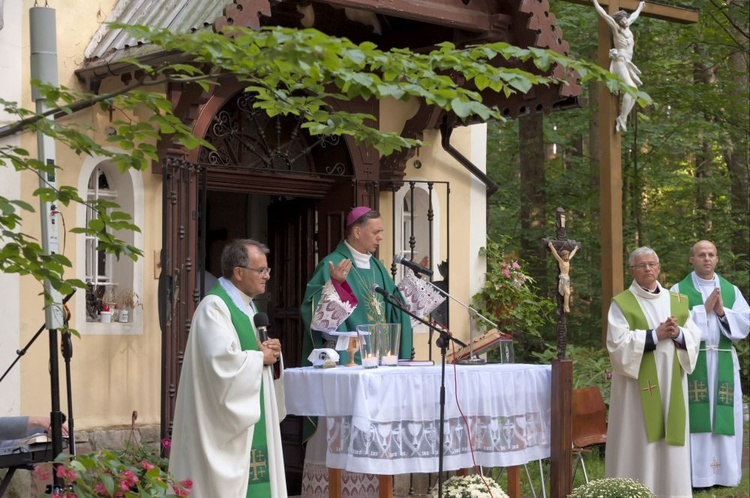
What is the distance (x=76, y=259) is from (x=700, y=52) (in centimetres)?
1323

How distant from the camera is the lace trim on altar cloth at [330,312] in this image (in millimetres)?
8797

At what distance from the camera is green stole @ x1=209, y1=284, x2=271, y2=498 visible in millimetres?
7035

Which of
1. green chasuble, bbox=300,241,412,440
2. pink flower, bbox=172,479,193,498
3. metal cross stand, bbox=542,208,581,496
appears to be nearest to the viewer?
pink flower, bbox=172,479,193,498

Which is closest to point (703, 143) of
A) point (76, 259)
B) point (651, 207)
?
point (651, 207)

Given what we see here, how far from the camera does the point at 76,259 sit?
8.95 meters

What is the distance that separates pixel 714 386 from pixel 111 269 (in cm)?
541

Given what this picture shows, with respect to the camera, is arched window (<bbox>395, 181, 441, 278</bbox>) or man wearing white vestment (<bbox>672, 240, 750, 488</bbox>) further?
arched window (<bbox>395, 181, 441, 278</bbox>)

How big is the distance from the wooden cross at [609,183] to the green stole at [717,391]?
71 centimetres

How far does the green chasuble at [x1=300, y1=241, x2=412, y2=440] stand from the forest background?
29.4 ft

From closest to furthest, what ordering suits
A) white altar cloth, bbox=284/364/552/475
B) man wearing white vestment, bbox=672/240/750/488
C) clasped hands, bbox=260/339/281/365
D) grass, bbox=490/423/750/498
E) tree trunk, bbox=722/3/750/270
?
clasped hands, bbox=260/339/281/365
white altar cloth, bbox=284/364/552/475
grass, bbox=490/423/750/498
man wearing white vestment, bbox=672/240/750/488
tree trunk, bbox=722/3/750/270

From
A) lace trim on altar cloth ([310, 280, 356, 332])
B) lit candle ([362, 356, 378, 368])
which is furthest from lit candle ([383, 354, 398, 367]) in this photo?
lace trim on altar cloth ([310, 280, 356, 332])

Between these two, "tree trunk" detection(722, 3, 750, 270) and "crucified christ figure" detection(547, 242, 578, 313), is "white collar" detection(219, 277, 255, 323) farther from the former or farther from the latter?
"tree trunk" detection(722, 3, 750, 270)

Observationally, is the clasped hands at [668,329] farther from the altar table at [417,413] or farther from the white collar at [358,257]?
the white collar at [358,257]

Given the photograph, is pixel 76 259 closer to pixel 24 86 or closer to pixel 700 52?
pixel 24 86
